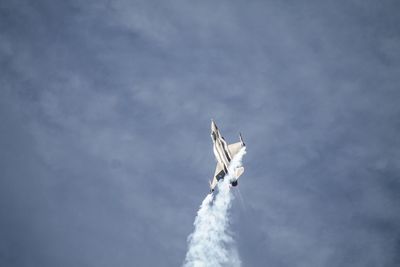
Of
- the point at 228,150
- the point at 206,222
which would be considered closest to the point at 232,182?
the point at 228,150

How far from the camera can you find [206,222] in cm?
11162

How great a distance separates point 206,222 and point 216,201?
638cm

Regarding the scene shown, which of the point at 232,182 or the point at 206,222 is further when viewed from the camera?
the point at 206,222

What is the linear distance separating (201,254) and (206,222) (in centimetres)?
840


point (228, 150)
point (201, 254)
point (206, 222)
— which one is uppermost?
point (228, 150)

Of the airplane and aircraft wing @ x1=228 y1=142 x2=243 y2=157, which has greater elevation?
aircraft wing @ x1=228 y1=142 x2=243 y2=157

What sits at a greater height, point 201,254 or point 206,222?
point 206,222

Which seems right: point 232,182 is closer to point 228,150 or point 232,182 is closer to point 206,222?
point 228,150

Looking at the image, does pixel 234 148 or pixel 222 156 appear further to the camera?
pixel 234 148

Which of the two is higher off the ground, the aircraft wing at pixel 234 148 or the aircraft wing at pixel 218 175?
the aircraft wing at pixel 234 148

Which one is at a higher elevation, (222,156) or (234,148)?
(234,148)

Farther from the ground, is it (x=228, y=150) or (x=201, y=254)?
(x=228, y=150)

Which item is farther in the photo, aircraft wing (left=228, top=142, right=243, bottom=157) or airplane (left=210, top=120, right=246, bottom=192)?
aircraft wing (left=228, top=142, right=243, bottom=157)

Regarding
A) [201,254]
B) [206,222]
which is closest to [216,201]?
[206,222]
